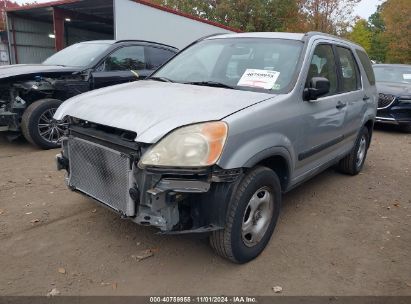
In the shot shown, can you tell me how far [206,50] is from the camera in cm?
412

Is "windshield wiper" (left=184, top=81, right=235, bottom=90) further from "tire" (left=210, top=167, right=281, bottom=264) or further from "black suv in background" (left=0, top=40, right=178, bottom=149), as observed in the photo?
"black suv in background" (left=0, top=40, right=178, bottom=149)

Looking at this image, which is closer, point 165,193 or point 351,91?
point 165,193

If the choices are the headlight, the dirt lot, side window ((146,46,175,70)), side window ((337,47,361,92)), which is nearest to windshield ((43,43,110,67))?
side window ((146,46,175,70))

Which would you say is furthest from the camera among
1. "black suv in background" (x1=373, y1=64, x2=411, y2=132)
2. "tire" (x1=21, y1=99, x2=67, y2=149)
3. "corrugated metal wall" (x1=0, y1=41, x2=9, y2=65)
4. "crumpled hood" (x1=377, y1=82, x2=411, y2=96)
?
"corrugated metal wall" (x1=0, y1=41, x2=9, y2=65)

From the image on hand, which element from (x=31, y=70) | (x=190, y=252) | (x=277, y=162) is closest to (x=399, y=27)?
(x=31, y=70)

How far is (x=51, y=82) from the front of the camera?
20.0 ft

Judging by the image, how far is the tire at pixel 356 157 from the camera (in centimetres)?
532

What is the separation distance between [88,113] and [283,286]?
1999 mm

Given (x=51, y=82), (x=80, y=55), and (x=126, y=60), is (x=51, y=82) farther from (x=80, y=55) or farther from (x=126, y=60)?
(x=126, y=60)

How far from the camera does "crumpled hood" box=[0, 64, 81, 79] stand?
5911mm

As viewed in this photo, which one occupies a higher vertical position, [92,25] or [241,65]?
[92,25]

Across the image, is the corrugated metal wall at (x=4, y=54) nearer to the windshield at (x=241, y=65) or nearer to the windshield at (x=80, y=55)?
the windshield at (x=80, y=55)

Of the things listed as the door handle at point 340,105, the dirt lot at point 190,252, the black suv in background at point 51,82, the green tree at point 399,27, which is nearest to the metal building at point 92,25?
the black suv in background at point 51,82

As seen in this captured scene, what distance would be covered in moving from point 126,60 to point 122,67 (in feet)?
0.62
